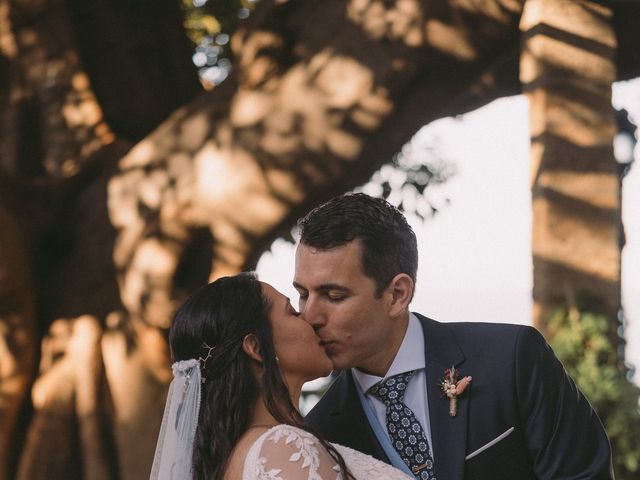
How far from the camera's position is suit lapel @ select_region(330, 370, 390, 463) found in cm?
365

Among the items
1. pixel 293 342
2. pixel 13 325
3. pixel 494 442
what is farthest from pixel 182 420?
pixel 13 325

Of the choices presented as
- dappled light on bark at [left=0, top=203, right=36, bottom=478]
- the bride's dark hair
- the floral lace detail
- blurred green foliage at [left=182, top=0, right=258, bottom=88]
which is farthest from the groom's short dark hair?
blurred green foliage at [left=182, top=0, right=258, bottom=88]

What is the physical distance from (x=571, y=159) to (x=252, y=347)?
3.16 metres

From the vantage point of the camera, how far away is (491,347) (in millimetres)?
3637

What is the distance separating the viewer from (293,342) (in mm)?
3303

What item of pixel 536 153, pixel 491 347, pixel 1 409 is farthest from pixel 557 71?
pixel 1 409

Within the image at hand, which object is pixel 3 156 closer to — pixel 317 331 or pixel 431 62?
pixel 431 62

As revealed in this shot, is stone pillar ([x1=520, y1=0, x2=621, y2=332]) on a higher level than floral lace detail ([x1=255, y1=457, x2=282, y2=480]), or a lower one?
higher

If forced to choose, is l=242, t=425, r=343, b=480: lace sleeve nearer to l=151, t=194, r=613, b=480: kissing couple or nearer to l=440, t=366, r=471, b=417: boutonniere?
l=151, t=194, r=613, b=480: kissing couple

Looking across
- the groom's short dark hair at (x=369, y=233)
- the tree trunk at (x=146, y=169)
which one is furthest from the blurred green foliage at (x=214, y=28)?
the groom's short dark hair at (x=369, y=233)

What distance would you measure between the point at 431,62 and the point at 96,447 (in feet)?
10.0

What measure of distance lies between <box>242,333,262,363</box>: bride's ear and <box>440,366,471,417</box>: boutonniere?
2.34ft

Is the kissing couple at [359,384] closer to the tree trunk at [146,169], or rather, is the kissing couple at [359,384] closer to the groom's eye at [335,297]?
the groom's eye at [335,297]

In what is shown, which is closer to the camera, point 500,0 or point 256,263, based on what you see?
point 500,0
